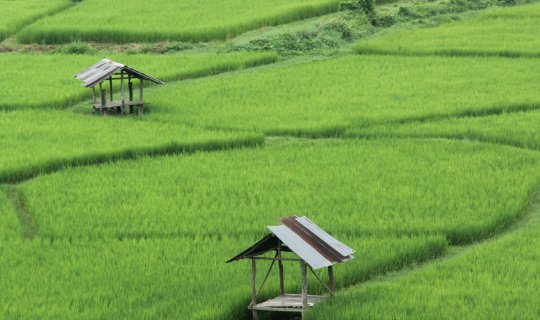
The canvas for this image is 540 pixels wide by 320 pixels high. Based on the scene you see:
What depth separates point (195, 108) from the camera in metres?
15.1

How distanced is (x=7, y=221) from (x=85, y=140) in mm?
3340

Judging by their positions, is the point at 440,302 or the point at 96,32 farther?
the point at 96,32

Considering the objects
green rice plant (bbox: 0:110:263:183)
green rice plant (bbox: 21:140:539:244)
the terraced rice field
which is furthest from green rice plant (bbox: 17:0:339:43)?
green rice plant (bbox: 21:140:539:244)

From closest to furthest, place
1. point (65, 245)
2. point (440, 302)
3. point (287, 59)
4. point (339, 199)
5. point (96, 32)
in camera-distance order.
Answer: point (440, 302), point (65, 245), point (339, 199), point (287, 59), point (96, 32)

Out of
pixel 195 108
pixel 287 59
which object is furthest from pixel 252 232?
pixel 287 59

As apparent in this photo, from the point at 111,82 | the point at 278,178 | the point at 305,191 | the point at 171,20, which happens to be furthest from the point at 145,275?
the point at 171,20

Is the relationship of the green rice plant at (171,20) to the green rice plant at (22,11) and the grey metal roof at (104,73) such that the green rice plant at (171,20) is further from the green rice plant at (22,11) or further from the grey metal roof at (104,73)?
the grey metal roof at (104,73)

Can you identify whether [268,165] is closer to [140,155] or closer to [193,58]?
[140,155]

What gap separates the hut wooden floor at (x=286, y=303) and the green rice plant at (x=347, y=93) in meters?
5.99

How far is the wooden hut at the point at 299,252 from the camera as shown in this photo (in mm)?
7020

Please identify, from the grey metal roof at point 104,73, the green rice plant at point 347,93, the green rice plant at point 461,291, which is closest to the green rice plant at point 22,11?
the green rice plant at point 347,93

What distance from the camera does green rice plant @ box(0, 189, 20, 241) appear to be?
9.33 meters

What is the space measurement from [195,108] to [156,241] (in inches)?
250

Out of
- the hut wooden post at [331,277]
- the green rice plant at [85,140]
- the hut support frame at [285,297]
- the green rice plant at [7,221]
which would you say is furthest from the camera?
the green rice plant at [85,140]
